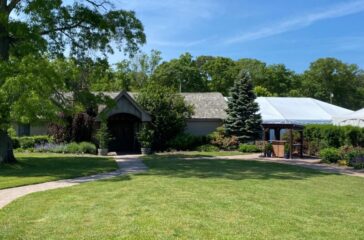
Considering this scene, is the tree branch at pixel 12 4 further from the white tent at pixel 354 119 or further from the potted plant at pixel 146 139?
the white tent at pixel 354 119

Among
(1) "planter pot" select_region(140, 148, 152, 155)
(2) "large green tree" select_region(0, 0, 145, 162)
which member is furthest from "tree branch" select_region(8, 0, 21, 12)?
(1) "planter pot" select_region(140, 148, 152, 155)

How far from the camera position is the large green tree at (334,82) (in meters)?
79.6

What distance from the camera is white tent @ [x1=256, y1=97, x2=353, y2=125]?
1486 inches

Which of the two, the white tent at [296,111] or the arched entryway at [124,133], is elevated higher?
the white tent at [296,111]

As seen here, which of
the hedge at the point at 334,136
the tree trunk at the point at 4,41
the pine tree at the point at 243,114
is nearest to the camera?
the tree trunk at the point at 4,41

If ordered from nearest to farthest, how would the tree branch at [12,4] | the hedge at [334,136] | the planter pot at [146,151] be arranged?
the tree branch at [12,4] < the hedge at [334,136] < the planter pot at [146,151]

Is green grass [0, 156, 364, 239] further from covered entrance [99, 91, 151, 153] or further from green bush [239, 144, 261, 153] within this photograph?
covered entrance [99, 91, 151, 153]

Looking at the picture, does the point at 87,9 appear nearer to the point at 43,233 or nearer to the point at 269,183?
the point at 269,183

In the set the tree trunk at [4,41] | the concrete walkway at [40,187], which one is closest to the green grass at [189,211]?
the concrete walkway at [40,187]

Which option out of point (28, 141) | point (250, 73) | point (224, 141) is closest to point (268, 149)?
point (224, 141)

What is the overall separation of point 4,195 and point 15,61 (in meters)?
8.00

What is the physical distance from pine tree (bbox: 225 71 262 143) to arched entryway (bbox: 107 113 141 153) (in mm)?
7036

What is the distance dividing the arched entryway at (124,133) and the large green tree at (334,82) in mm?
52984

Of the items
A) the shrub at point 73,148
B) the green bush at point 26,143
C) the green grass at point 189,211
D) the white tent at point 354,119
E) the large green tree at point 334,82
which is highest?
the large green tree at point 334,82
